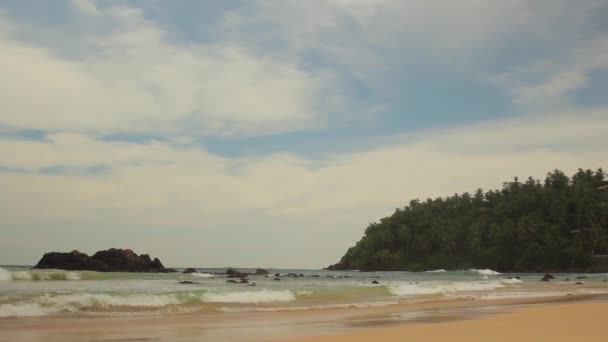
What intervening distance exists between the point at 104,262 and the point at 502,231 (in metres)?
67.4

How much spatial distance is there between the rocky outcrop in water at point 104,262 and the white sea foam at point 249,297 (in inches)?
1545

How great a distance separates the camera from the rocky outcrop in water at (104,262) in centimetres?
5316

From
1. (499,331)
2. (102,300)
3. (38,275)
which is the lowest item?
(499,331)

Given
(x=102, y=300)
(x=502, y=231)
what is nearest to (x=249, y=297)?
(x=102, y=300)

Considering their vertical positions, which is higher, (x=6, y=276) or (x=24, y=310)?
(x=6, y=276)

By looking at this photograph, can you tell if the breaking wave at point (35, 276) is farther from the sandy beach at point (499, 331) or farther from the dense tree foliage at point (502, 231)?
the dense tree foliage at point (502, 231)

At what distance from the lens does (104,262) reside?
5797 cm

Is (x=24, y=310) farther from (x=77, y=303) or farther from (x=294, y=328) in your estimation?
(x=294, y=328)

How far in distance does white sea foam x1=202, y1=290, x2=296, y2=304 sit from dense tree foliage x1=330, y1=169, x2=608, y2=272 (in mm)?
77728

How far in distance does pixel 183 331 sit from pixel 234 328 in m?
1.05

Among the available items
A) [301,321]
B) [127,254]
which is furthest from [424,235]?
[301,321]

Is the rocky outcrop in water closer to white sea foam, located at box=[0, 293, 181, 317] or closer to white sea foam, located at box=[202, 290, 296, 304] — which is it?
white sea foam, located at box=[202, 290, 296, 304]

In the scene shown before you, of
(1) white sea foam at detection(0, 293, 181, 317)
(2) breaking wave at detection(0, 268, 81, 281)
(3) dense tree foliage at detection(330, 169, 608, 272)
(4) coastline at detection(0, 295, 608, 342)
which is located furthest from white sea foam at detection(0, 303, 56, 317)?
(3) dense tree foliage at detection(330, 169, 608, 272)

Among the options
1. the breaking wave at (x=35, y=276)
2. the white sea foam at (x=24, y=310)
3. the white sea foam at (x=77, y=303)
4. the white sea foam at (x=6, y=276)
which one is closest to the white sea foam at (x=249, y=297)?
the white sea foam at (x=77, y=303)
